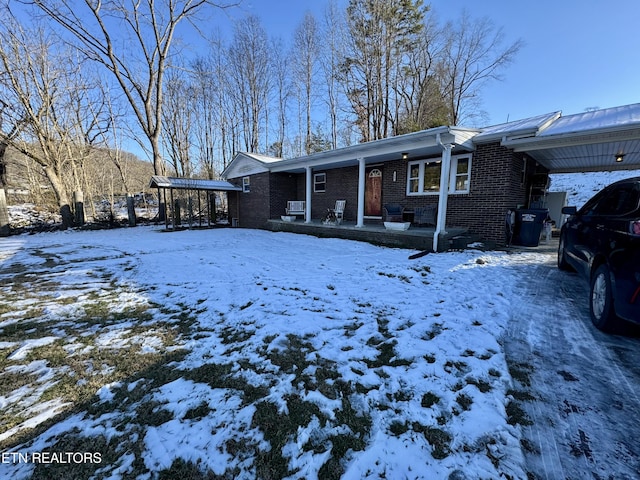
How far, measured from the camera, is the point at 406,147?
7602mm

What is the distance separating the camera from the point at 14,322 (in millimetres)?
3254

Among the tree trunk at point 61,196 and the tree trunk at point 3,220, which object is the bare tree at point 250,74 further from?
the tree trunk at point 3,220

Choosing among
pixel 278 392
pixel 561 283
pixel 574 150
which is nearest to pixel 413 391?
pixel 278 392

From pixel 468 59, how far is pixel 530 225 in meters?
17.8

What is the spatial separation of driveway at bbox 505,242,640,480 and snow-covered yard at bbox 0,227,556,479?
13 cm

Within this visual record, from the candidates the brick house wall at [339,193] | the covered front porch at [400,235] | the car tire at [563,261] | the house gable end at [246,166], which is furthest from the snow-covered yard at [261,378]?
the house gable end at [246,166]

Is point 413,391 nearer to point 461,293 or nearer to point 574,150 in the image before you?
point 461,293

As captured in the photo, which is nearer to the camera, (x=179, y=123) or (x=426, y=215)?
(x=426, y=215)

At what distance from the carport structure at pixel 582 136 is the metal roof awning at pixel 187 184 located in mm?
12145

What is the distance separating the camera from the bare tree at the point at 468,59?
1778 centimetres

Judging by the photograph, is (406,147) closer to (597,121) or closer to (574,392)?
(597,121)

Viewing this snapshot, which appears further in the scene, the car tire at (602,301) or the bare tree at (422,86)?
the bare tree at (422,86)

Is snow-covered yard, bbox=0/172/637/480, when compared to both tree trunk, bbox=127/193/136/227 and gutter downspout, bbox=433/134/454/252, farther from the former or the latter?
tree trunk, bbox=127/193/136/227

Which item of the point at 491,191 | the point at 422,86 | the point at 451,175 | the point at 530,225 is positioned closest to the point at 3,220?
Answer: the point at 451,175
